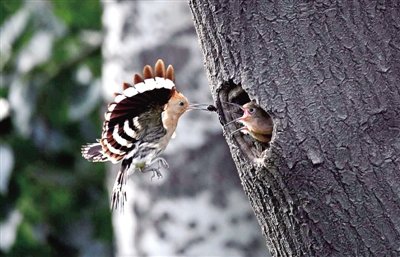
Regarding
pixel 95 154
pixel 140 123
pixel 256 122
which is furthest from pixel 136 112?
pixel 256 122

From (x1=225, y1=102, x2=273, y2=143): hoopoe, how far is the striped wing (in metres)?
0.17

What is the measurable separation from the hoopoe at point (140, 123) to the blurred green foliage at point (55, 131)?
1936 millimetres

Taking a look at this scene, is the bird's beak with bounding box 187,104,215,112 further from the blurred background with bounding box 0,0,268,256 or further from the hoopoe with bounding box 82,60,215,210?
the blurred background with bounding box 0,0,268,256

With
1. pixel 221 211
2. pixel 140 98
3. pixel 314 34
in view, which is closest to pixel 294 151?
pixel 314 34

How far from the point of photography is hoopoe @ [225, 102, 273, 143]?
5.05ft

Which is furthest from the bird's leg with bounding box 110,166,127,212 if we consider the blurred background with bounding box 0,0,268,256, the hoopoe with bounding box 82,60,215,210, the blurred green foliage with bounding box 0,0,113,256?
the blurred green foliage with bounding box 0,0,113,256

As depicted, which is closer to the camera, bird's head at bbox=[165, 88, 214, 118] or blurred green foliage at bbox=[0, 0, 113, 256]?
bird's head at bbox=[165, 88, 214, 118]

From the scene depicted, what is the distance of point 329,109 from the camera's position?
1.48 m

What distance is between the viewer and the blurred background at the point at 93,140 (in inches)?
126

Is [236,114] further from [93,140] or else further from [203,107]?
[93,140]

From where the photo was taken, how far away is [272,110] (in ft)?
4.89

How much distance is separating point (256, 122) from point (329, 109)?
15cm

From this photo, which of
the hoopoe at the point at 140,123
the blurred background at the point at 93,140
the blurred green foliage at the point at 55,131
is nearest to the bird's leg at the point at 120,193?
the hoopoe at the point at 140,123

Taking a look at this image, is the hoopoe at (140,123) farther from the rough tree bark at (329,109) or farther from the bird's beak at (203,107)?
the rough tree bark at (329,109)
